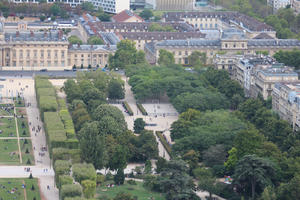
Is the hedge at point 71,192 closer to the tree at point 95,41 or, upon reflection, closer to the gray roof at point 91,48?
the gray roof at point 91,48

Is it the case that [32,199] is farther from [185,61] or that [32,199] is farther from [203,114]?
[185,61]

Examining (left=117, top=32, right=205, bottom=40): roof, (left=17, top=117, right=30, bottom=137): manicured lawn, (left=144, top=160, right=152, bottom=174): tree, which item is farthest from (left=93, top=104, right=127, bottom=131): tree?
(left=117, top=32, right=205, bottom=40): roof

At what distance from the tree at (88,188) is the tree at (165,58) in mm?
65832

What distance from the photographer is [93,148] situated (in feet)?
351

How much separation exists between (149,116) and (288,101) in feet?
72.3

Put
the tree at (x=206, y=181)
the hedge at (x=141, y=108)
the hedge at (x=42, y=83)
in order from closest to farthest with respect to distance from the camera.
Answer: the tree at (x=206, y=181) < the hedge at (x=141, y=108) < the hedge at (x=42, y=83)

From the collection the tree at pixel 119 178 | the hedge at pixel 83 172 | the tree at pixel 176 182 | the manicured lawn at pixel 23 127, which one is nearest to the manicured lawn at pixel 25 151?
the manicured lawn at pixel 23 127

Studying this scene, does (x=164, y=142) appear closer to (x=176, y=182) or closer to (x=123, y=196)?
(x=176, y=182)

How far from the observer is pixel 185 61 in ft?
574

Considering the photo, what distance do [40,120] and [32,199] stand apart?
112 feet

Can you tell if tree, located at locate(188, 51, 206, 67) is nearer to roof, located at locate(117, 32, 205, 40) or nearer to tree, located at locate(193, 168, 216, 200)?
roof, located at locate(117, 32, 205, 40)

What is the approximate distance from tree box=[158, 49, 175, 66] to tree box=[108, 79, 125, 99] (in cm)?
1865

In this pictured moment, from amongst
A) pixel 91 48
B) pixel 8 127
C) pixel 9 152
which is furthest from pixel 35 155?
pixel 91 48

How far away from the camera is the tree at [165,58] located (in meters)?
166
